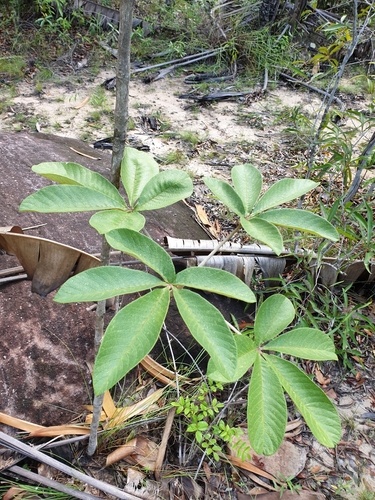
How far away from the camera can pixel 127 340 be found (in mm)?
577

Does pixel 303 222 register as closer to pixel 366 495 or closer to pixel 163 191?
pixel 163 191

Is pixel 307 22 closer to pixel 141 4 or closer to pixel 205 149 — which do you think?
pixel 141 4

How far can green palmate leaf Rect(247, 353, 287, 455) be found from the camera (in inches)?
27.0

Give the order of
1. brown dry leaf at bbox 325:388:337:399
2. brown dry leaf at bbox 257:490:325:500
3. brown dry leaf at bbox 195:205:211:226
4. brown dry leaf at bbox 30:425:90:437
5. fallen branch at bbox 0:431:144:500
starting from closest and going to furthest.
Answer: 1. fallen branch at bbox 0:431:144:500
2. brown dry leaf at bbox 30:425:90:437
3. brown dry leaf at bbox 257:490:325:500
4. brown dry leaf at bbox 325:388:337:399
5. brown dry leaf at bbox 195:205:211:226

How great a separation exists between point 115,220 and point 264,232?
28 centimetres

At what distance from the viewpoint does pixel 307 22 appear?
5188 mm

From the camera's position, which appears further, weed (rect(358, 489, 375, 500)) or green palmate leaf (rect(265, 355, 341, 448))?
weed (rect(358, 489, 375, 500))

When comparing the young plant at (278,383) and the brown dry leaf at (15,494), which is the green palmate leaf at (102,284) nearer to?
the young plant at (278,383)

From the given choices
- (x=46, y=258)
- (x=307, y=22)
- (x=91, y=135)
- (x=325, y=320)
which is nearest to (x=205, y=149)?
(x=91, y=135)

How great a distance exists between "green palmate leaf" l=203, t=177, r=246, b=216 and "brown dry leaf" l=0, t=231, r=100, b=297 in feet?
1.40

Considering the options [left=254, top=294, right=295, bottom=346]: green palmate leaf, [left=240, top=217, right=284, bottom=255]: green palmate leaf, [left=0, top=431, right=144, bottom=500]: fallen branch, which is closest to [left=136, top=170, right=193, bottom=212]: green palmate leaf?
[left=240, top=217, right=284, bottom=255]: green palmate leaf

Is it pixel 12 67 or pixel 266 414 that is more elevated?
Answer: pixel 266 414

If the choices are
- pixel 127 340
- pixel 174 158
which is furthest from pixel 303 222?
pixel 174 158

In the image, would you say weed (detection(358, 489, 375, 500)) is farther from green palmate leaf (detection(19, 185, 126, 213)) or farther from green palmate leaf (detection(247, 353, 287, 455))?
green palmate leaf (detection(19, 185, 126, 213))
